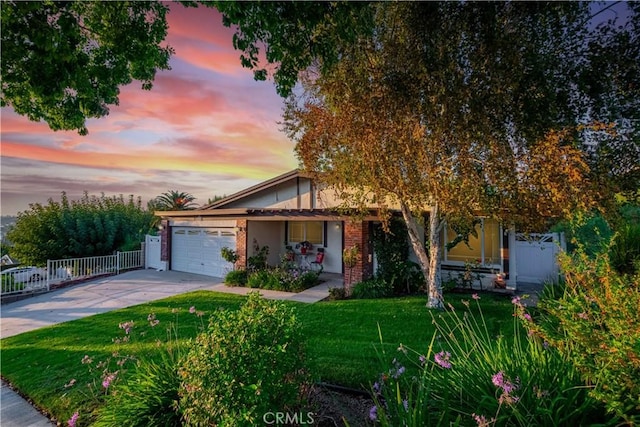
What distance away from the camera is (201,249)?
1568 cm

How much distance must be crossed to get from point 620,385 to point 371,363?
326 cm

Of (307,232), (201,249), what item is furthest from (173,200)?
(307,232)

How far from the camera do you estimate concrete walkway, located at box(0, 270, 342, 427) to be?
9.43 meters

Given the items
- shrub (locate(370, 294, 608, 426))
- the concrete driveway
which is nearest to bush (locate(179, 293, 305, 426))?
shrub (locate(370, 294, 608, 426))

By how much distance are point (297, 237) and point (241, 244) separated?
3057 millimetres

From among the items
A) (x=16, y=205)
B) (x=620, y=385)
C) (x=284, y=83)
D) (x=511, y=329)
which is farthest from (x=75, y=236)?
(x=620, y=385)

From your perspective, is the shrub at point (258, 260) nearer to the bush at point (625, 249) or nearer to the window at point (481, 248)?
the window at point (481, 248)

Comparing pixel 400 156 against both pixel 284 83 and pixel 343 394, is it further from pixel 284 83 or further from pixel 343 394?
pixel 343 394

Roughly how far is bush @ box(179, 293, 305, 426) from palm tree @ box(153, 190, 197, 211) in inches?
1006

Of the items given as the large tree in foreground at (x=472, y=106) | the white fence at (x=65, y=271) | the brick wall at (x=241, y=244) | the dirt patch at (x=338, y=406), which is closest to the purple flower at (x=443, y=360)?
the dirt patch at (x=338, y=406)

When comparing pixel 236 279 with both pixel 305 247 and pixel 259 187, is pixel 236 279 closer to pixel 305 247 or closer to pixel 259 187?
pixel 305 247

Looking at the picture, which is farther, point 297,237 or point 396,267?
point 297,237

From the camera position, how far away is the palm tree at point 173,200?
2640 cm

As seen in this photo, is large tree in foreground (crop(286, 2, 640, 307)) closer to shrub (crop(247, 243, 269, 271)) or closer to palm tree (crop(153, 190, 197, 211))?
shrub (crop(247, 243, 269, 271))
